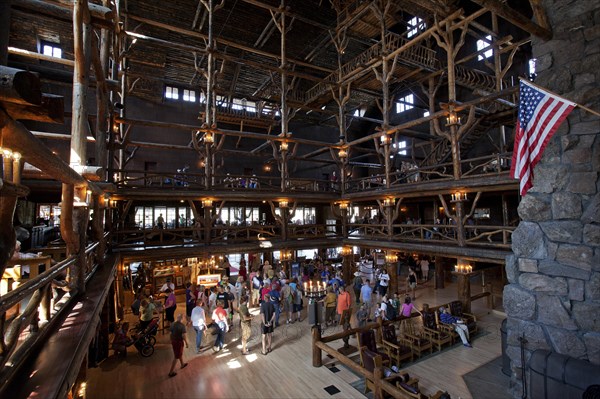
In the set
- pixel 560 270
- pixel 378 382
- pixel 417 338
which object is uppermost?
pixel 560 270

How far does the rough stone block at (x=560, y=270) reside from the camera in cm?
454

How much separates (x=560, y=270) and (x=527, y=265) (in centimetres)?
48

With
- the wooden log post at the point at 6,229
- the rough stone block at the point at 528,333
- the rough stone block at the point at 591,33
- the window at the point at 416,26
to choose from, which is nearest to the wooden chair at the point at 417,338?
the rough stone block at the point at 528,333

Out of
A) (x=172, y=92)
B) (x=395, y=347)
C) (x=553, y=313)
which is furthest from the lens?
(x=172, y=92)

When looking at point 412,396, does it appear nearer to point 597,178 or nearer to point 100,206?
point 597,178

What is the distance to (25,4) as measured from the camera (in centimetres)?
472

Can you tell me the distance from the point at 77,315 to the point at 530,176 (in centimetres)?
737

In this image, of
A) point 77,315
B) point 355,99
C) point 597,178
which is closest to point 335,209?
point 355,99

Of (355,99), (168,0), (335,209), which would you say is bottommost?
(335,209)

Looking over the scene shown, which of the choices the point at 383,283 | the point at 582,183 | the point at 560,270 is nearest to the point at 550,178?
the point at 582,183

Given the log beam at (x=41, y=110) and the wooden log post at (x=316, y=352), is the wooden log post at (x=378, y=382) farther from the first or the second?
the log beam at (x=41, y=110)

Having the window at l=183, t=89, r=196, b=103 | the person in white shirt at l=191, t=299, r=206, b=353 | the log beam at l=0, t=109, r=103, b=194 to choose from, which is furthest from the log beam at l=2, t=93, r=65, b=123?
the window at l=183, t=89, r=196, b=103

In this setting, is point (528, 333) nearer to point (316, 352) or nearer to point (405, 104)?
point (316, 352)

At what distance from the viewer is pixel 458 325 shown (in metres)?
9.80
